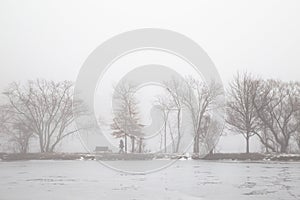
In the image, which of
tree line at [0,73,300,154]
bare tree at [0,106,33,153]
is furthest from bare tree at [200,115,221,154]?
bare tree at [0,106,33,153]

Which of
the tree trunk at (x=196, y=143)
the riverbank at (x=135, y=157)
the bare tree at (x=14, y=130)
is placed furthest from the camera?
the bare tree at (x=14, y=130)

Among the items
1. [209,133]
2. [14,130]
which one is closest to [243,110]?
[209,133]

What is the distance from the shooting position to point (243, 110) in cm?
4616

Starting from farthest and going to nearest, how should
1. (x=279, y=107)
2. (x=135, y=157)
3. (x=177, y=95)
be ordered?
1. (x=177, y=95)
2. (x=279, y=107)
3. (x=135, y=157)

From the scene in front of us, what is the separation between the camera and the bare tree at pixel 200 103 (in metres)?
50.6

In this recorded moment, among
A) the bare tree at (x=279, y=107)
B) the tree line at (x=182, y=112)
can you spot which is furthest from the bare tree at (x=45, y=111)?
the bare tree at (x=279, y=107)

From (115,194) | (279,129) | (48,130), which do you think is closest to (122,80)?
(48,130)

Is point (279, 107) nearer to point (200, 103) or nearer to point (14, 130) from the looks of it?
point (200, 103)

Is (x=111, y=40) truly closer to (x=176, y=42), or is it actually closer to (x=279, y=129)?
(x=176, y=42)

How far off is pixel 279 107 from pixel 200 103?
10943mm

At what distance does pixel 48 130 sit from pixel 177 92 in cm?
2044

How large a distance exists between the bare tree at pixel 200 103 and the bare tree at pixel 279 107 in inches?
265

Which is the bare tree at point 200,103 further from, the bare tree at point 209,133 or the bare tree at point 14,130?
the bare tree at point 14,130

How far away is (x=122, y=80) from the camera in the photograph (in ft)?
182
